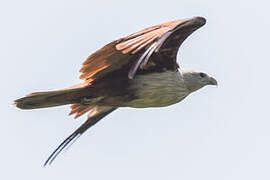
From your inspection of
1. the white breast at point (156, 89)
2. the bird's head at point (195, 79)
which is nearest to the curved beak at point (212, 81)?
the bird's head at point (195, 79)

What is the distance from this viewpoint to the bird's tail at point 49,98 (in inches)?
450

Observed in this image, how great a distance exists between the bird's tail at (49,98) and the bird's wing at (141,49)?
0.29 m

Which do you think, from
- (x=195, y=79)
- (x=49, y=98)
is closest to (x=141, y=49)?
(x=49, y=98)

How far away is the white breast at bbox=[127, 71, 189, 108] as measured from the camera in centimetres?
1190

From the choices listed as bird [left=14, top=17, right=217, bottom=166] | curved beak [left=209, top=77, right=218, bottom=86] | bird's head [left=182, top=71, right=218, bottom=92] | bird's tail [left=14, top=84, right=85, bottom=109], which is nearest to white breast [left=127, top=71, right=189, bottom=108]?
bird [left=14, top=17, right=217, bottom=166]

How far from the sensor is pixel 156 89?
39.1ft

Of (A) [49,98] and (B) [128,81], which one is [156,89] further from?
(A) [49,98]

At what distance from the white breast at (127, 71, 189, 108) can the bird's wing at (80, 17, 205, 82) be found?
0.63 ft

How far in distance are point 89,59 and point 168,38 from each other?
1241 millimetres

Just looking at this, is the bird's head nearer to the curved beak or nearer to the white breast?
the curved beak

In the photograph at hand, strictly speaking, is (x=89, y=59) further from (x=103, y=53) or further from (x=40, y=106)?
(x=40, y=106)

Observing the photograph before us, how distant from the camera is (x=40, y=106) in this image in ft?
37.9

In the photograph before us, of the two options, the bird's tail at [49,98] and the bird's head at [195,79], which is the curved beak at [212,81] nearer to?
the bird's head at [195,79]

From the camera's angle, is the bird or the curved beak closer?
the bird
